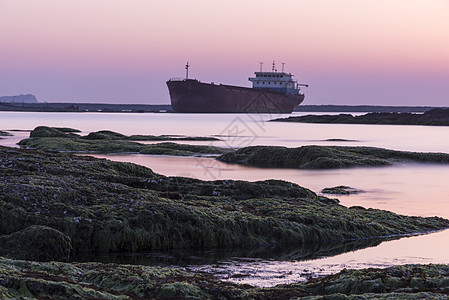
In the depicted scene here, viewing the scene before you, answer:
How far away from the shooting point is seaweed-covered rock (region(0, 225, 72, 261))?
9836 millimetres

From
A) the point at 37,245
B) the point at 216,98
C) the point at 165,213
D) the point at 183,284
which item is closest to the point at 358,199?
the point at 165,213

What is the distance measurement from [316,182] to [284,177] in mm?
2395

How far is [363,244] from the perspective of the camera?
13258mm

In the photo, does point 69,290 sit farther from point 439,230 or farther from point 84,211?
point 439,230

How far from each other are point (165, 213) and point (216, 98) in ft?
461

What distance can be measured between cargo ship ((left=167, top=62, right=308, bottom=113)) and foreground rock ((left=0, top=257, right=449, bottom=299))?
143 m

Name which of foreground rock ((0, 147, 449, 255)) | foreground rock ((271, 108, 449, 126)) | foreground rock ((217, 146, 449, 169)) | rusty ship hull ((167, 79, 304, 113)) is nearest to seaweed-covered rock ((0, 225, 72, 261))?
foreground rock ((0, 147, 449, 255))

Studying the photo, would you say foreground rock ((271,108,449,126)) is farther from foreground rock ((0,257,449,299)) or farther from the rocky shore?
foreground rock ((0,257,449,299))

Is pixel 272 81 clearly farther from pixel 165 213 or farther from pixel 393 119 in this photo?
pixel 165 213

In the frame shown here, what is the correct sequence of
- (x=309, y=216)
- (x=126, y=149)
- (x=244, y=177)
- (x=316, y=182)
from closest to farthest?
(x=309, y=216) → (x=316, y=182) → (x=244, y=177) → (x=126, y=149)

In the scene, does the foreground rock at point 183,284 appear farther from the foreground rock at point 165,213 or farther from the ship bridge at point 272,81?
the ship bridge at point 272,81

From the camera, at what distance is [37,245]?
32.7 ft

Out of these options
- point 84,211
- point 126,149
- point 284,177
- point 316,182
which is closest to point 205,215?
point 84,211

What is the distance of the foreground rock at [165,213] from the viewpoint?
1170 centimetres
